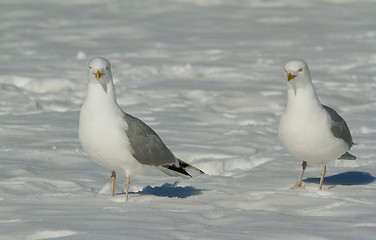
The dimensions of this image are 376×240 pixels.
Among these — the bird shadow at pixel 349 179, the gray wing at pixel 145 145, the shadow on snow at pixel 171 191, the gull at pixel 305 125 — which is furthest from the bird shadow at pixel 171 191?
the bird shadow at pixel 349 179

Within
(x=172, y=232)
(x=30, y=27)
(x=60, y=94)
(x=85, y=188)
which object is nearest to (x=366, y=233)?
(x=172, y=232)

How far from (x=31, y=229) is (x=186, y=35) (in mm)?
11784

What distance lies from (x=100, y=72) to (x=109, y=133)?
508 millimetres

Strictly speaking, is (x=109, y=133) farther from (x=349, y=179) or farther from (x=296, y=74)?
(x=349, y=179)

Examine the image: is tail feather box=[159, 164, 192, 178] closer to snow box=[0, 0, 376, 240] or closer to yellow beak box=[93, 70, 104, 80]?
snow box=[0, 0, 376, 240]

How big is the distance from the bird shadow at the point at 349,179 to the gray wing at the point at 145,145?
1.60 metres

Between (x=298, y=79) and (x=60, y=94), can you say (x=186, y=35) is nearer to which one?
(x=60, y=94)

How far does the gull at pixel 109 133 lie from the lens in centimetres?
552

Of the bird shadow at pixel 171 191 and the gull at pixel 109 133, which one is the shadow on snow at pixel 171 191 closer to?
the bird shadow at pixel 171 191

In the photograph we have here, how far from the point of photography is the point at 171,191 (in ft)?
21.0

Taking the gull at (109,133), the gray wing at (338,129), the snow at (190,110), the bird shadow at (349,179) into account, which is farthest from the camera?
the bird shadow at (349,179)

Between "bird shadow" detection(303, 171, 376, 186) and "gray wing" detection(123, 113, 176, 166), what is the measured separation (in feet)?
5.26

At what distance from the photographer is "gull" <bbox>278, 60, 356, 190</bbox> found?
5988 millimetres

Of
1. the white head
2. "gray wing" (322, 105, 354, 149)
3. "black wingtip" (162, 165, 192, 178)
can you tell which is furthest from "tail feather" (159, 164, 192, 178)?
"gray wing" (322, 105, 354, 149)
